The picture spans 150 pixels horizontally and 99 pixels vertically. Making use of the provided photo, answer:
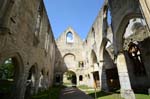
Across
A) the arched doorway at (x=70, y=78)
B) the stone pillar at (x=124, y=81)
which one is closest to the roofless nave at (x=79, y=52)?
the stone pillar at (x=124, y=81)

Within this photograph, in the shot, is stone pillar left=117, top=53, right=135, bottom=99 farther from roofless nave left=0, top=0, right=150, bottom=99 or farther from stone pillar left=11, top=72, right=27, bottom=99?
stone pillar left=11, top=72, right=27, bottom=99

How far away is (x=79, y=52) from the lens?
25312 millimetres

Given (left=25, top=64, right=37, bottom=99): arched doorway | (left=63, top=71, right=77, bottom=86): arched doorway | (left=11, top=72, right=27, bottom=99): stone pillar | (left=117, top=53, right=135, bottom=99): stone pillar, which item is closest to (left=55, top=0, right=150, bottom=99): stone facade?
(left=117, top=53, right=135, bottom=99): stone pillar

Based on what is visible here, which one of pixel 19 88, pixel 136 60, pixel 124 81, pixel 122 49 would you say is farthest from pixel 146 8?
pixel 136 60

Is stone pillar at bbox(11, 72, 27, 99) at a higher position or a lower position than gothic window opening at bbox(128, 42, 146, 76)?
lower

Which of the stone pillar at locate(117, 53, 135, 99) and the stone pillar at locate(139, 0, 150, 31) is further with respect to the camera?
the stone pillar at locate(117, 53, 135, 99)

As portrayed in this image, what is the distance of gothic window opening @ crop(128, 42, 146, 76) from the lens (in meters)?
14.5

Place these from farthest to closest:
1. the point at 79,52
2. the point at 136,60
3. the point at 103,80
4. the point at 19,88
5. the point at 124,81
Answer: the point at 79,52 → the point at 136,60 → the point at 103,80 → the point at 124,81 → the point at 19,88

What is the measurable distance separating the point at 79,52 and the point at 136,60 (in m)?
12.2

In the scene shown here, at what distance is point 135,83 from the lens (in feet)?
47.4

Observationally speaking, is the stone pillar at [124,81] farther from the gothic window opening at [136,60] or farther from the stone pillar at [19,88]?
the stone pillar at [19,88]

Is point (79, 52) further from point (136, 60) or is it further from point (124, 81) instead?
point (124, 81)

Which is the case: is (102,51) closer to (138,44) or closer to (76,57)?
(138,44)

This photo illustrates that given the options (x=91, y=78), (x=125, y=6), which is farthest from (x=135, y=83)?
(x=125, y=6)
